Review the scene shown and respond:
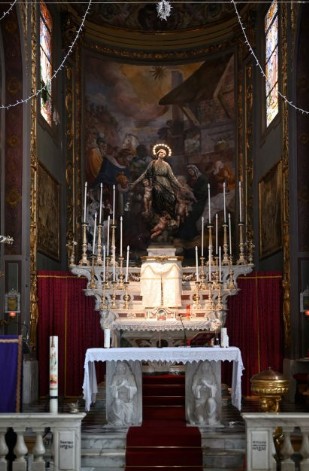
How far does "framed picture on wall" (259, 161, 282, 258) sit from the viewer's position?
15.8 metres

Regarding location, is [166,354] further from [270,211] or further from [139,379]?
[270,211]

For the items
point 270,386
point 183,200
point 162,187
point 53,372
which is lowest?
point 270,386

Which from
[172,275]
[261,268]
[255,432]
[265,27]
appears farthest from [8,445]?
[265,27]

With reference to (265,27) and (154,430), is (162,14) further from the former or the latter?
(265,27)

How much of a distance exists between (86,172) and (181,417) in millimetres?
8764

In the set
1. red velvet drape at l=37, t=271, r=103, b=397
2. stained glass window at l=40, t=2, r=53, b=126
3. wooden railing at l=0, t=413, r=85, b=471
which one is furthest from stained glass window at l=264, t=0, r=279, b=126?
wooden railing at l=0, t=413, r=85, b=471

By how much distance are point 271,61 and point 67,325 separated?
24.5 feet

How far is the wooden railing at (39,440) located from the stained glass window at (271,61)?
1015cm

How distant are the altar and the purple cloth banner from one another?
1.06 meters

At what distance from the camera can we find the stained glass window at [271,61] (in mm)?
16459

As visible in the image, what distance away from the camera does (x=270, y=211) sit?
54.9 ft

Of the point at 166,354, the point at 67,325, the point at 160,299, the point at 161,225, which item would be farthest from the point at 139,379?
the point at 161,225

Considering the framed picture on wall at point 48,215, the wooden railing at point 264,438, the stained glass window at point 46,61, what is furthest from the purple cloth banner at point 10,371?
the stained glass window at point 46,61

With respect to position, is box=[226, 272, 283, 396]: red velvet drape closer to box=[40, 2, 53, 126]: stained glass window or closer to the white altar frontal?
the white altar frontal
